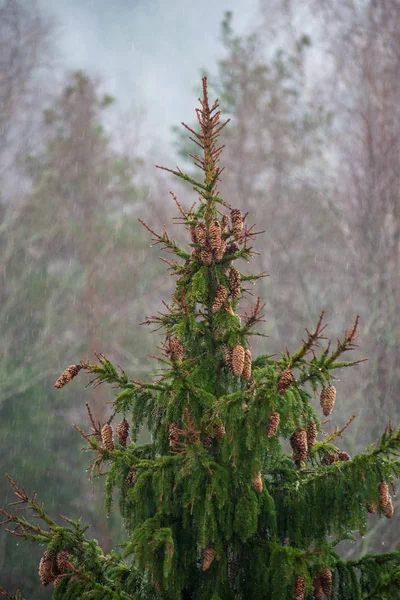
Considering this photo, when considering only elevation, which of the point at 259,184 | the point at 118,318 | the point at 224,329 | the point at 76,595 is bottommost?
the point at 76,595

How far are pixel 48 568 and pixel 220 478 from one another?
981 millimetres

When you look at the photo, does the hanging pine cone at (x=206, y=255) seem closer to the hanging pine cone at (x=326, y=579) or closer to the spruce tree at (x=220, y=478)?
the spruce tree at (x=220, y=478)

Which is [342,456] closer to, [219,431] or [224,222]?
[219,431]

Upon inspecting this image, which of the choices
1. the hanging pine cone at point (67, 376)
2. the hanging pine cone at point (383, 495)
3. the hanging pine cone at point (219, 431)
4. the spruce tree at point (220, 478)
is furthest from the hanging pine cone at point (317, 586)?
the hanging pine cone at point (67, 376)

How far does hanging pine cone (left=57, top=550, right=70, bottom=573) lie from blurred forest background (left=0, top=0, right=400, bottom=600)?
834 centimetres

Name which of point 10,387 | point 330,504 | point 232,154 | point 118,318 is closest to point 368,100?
point 232,154

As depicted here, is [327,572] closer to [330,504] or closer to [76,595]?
[330,504]

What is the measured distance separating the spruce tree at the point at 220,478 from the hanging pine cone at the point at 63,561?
1cm

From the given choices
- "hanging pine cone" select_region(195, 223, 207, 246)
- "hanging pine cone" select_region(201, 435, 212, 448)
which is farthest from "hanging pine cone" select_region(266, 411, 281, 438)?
"hanging pine cone" select_region(195, 223, 207, 246)

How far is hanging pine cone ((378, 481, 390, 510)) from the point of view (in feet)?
9.11

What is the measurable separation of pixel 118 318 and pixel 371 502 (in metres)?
12.0

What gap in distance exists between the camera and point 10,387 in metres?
12.9

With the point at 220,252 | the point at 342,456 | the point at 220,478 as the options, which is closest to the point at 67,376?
the point at 220,478

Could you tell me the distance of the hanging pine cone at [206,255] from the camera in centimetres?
324
